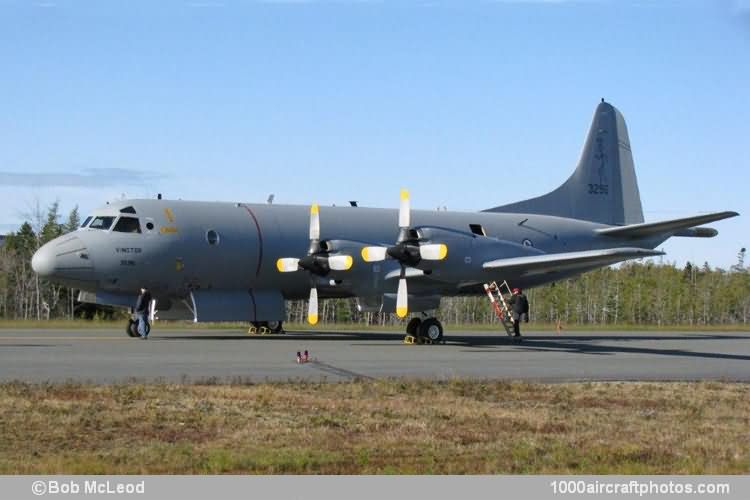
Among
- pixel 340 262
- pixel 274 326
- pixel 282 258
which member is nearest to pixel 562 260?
pixel 340 262

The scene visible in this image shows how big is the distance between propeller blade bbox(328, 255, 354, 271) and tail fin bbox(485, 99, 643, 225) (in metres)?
11.5

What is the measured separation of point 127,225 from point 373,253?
743 cm

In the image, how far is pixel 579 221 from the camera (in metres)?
37.0

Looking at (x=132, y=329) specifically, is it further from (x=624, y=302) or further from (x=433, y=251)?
(x=624, y=302)

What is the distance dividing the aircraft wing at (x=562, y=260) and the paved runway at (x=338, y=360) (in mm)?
2349

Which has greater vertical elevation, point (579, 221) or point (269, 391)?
point (579, 221)

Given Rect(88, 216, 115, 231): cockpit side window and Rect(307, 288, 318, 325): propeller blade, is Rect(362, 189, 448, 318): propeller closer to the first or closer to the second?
Rect(307, 288, 318, 325): propeller blade

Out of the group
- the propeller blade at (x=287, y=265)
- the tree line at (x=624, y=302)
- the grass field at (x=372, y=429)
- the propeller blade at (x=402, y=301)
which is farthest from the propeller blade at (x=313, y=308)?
the tree line at (x=624, y=302)

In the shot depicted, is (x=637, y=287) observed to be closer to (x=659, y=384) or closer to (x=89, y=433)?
(x=659, y=384)

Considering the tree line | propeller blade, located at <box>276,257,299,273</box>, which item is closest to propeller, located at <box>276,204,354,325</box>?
propeller blade, located at <box>276,257,299,273</box>

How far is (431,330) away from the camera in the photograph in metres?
29.0

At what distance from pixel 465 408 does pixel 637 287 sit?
4225 inches
